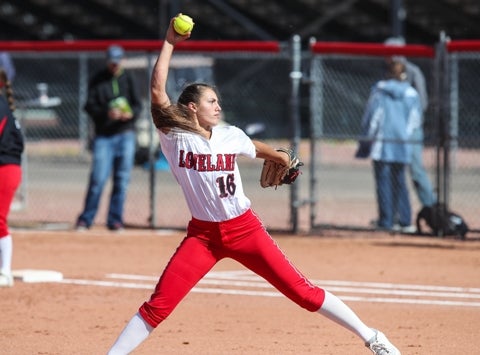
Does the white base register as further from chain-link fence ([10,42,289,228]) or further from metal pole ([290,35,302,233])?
metal pole ([290,35,302,233])

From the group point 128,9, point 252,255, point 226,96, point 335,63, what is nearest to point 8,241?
point 252,255

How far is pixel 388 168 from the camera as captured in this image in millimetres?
14062

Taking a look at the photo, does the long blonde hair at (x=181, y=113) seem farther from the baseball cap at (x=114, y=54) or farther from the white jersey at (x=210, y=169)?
the baseball cap at (x=114, y=54)

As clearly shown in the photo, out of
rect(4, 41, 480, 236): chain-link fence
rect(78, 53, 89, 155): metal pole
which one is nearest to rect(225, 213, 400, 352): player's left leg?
rect(4, 41, 480, 236): chain-link fence

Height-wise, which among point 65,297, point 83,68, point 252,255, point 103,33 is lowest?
point 65,297

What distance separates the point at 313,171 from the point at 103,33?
20630 mm

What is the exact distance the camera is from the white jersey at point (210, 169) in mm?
6691

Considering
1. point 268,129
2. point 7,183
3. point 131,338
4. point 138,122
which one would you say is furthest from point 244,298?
point 268,129

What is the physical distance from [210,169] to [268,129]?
1713 cm

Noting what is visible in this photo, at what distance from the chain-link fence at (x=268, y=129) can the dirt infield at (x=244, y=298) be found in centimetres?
132

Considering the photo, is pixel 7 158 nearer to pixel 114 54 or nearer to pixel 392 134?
pixel 114 54

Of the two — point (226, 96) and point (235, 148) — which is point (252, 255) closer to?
point (235, 148)

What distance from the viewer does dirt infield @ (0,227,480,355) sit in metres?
8.06

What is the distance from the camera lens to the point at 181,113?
672cm
